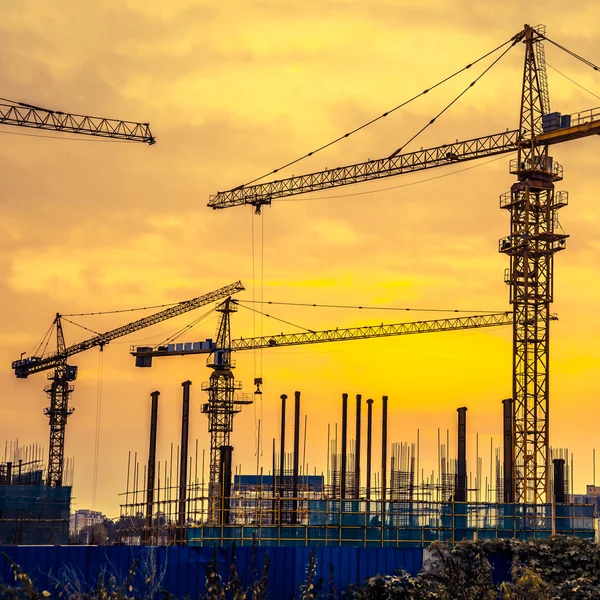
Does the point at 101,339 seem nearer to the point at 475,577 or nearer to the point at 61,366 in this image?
the point at 61,366

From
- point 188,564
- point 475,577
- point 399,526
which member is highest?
point 399,526

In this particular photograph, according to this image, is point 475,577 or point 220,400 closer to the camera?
point 475,577

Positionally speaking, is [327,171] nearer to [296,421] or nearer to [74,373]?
[296,421]

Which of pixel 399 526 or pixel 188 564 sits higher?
pixel 399 526

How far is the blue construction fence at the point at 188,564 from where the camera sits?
32938 millimetres

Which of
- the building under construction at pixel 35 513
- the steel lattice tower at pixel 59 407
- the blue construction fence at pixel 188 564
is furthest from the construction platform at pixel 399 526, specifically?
the steel lattice tower at pixel 59 407

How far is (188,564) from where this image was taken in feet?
114

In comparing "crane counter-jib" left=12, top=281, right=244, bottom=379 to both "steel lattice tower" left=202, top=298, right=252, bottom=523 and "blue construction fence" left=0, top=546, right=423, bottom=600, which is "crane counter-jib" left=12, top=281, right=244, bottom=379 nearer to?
"steel lattice tower" left=202, top=298, right=252, bottom=523

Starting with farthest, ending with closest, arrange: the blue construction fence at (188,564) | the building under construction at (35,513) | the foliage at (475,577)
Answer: the building under construction at (35,513) < the foliage at (475,577) < the blue construction fence at (188,564)

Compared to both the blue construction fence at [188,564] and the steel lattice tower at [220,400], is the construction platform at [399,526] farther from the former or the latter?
the steel lattice tower at [220,400]

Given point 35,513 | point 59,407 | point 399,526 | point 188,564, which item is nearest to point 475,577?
point 399,526

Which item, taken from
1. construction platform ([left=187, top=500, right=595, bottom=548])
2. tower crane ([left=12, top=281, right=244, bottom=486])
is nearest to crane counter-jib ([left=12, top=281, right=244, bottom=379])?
tower crane ([left=12, top=281, right=244, bottom=486])

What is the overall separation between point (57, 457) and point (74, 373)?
426 inches

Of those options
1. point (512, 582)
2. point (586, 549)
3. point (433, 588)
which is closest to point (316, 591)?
point (433, 588)
